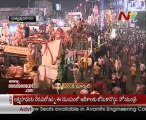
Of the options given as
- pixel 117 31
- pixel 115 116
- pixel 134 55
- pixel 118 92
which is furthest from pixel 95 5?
pixel 115 116

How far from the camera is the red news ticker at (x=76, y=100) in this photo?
2.25m

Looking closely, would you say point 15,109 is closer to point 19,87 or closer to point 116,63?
point 19,87

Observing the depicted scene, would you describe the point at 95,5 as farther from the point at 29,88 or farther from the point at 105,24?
the point at 29,88

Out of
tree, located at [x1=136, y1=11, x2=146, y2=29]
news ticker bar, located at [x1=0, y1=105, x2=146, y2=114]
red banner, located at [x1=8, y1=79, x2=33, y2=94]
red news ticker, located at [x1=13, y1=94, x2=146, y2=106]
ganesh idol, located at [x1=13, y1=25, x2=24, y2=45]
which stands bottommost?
news ticker bar, located at [x1=0, y1=105, x2=146, y2=114]

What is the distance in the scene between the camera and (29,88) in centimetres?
224

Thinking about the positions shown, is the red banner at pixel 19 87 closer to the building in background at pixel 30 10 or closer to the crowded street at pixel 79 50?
the crowded street at pixel 79 50

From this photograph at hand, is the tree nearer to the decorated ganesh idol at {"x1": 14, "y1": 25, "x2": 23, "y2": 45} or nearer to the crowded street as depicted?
the crowded street

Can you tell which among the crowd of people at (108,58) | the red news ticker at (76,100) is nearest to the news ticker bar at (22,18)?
the crowd of people at (108,58)

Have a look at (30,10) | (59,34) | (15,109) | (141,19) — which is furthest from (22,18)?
(141,19)

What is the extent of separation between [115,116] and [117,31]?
0.64m

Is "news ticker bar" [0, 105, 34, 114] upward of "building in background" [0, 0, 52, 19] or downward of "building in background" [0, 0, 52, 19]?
downward

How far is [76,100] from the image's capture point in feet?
7.41

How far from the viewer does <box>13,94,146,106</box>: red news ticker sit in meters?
2.25

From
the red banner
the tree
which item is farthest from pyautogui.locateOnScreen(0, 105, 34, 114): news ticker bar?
the tree
